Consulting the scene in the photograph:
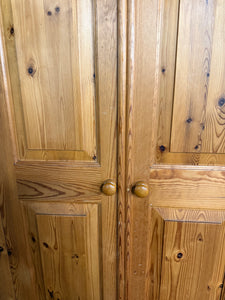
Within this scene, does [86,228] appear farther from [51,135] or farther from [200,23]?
[200,23]

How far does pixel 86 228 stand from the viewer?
29.1 inches

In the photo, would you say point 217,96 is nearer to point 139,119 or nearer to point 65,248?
point 139,119

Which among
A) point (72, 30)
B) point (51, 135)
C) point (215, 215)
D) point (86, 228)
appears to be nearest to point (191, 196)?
point (215, 215)

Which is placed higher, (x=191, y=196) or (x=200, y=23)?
(x=200, y=23)

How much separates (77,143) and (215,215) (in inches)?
20.1

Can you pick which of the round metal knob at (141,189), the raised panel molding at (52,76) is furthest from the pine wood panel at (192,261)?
the raised panel molding at (52,76)

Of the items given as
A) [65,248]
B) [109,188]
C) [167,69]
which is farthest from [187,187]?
[65,248]

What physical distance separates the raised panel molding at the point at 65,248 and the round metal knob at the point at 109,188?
0.08m

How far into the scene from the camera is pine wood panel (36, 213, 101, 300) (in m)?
0.74

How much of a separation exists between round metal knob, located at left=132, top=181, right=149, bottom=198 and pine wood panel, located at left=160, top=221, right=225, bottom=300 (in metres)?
0.14

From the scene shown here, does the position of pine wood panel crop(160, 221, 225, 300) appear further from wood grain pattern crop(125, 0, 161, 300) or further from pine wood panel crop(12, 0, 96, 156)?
pine wood panel crop(12, 0, 96, 156)

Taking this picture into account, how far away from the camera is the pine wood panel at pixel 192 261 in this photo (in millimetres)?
707

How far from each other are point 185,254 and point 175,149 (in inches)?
15.0

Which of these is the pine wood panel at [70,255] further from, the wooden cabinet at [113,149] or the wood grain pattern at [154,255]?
the wood grain pattern at [154,255]
